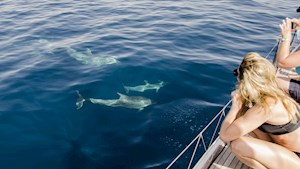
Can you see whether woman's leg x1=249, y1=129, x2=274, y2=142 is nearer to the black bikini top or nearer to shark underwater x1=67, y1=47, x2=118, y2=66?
the black bikini top

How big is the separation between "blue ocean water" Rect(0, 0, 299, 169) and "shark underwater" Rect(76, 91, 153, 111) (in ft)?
0.54

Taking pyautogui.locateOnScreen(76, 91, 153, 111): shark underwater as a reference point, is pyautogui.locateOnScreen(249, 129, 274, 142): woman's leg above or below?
above

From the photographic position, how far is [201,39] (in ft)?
51.2

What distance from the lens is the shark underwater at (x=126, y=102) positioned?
977cm

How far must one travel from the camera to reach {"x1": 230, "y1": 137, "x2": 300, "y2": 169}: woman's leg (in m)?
4.64

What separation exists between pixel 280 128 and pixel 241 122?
1.84 feet

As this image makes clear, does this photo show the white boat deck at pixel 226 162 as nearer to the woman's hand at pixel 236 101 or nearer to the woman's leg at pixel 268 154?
the woman's leg at pixel 268 154

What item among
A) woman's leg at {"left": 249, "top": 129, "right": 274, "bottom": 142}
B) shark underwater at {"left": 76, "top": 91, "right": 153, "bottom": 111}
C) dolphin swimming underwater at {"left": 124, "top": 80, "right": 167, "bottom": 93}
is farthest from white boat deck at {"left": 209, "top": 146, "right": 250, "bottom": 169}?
dolphin swimming underwater at {"left": 124, "top": 80, "right": 167, "bottom": 93}

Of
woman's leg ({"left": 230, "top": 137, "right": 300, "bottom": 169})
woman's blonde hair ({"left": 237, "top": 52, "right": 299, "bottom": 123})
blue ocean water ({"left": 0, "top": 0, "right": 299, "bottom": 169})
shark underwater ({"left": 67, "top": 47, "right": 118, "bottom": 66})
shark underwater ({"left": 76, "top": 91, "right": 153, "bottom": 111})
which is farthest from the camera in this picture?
shark underwater ({"left": 67, "top": 47, "right": 118, "bottom": 66})

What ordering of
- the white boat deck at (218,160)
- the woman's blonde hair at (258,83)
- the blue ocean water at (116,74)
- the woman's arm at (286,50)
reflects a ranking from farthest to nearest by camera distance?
the blue ocean water at (116,74) → the woman's arm at (286,50) → the white boat deck at (218,160) → the woman's blonde hair at (258,83)

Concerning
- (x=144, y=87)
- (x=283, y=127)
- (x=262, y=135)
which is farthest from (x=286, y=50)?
(x=144, y=87)

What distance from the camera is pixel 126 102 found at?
990cm

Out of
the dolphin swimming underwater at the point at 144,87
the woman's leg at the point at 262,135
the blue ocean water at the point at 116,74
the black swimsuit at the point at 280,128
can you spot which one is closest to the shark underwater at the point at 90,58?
the blue ocean water at the point at 116,74

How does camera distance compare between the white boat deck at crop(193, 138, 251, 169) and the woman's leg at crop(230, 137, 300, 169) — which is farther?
the white boat deck at crop(193, 138, 251, 169)
